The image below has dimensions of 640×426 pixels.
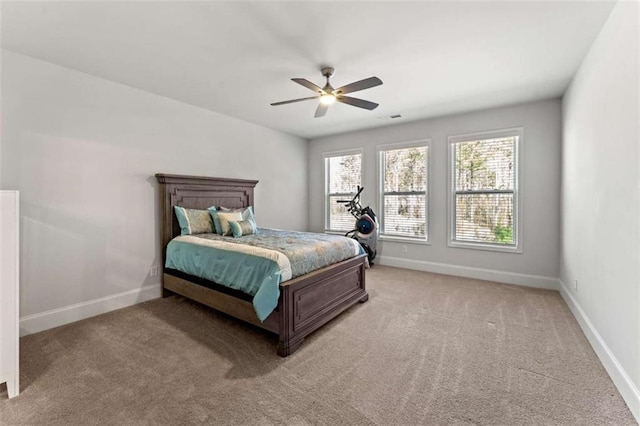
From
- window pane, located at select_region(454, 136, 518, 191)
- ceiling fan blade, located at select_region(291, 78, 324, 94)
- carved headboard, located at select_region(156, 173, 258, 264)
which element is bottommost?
carved headboard, located at select_region(156, 173, 258, 264)

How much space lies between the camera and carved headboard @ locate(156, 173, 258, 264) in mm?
3668

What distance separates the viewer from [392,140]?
5.20 metres

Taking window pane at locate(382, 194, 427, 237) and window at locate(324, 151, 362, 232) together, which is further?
window at locate(324, 151, 362, 232)

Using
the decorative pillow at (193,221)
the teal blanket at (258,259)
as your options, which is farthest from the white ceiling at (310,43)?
the teal blanket at (258,259)

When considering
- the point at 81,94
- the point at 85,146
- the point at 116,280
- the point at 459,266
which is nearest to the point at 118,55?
the point at 81,94

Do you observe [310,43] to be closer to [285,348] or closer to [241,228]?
[241,228]

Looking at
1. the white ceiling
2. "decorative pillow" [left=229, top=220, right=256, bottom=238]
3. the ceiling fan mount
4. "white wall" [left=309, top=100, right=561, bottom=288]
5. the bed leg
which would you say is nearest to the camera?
the white ceiling

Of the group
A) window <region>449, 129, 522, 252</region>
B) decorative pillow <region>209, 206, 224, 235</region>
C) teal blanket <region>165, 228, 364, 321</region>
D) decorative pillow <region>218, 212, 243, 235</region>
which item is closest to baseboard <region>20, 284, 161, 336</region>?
teal blanket <region>165, 228, 364, 321</region>

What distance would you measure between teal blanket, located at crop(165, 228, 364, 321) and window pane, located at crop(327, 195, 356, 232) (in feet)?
7.90

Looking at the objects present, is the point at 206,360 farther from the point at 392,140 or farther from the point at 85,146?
the point at 392,140

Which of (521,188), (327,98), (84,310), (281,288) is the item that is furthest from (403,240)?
(84,310)

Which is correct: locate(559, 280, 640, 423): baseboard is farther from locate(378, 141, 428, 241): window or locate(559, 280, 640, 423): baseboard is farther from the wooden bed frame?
locate(378, 141, 428, 241): window

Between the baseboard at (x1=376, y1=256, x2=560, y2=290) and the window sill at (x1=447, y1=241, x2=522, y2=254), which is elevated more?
the window sill at (x1=447, y1=241, x2=522, y2=254)

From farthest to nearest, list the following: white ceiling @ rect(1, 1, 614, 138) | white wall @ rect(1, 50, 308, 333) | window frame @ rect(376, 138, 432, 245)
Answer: window frame @ rect(376, 138, 432, 245), white wall @ rect(1, 50, 308, 333), white ceiling @ rect(1, 1, 614, 138)
